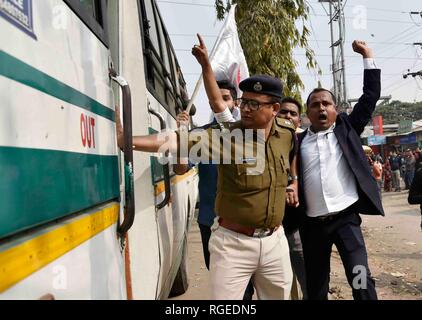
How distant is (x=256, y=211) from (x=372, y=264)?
4686mm

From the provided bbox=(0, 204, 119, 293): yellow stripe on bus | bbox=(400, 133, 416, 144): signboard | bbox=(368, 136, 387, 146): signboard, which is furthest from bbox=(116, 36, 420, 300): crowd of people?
bbox=(368, 136, 387, 146): signboard

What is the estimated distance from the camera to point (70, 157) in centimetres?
137

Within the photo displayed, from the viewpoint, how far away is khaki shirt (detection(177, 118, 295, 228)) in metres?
2.31

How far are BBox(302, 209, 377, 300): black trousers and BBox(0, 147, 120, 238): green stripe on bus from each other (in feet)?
6.55

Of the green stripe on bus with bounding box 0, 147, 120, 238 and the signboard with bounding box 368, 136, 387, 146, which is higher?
the signboard with bounding box 368, 136, 387, 146

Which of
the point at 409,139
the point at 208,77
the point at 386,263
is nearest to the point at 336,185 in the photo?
the point at 208,77

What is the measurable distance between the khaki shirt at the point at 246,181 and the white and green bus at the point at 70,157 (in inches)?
14.9

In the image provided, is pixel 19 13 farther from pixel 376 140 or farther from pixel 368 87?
pixel 376 140

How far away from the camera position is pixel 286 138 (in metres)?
2.70

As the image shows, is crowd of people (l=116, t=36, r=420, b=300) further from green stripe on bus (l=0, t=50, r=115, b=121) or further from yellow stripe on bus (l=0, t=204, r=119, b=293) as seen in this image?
yellow stripe on bus (l=0, t=204, r=119, b=293)

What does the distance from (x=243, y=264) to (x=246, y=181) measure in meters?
0.44

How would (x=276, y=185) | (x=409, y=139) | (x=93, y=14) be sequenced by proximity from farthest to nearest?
1. (x=409, y=139)
2. (x=276, y=185)
3. (x=93, y=14)

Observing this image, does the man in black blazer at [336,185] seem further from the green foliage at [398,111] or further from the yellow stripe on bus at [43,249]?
the green foliage at [398,111]
